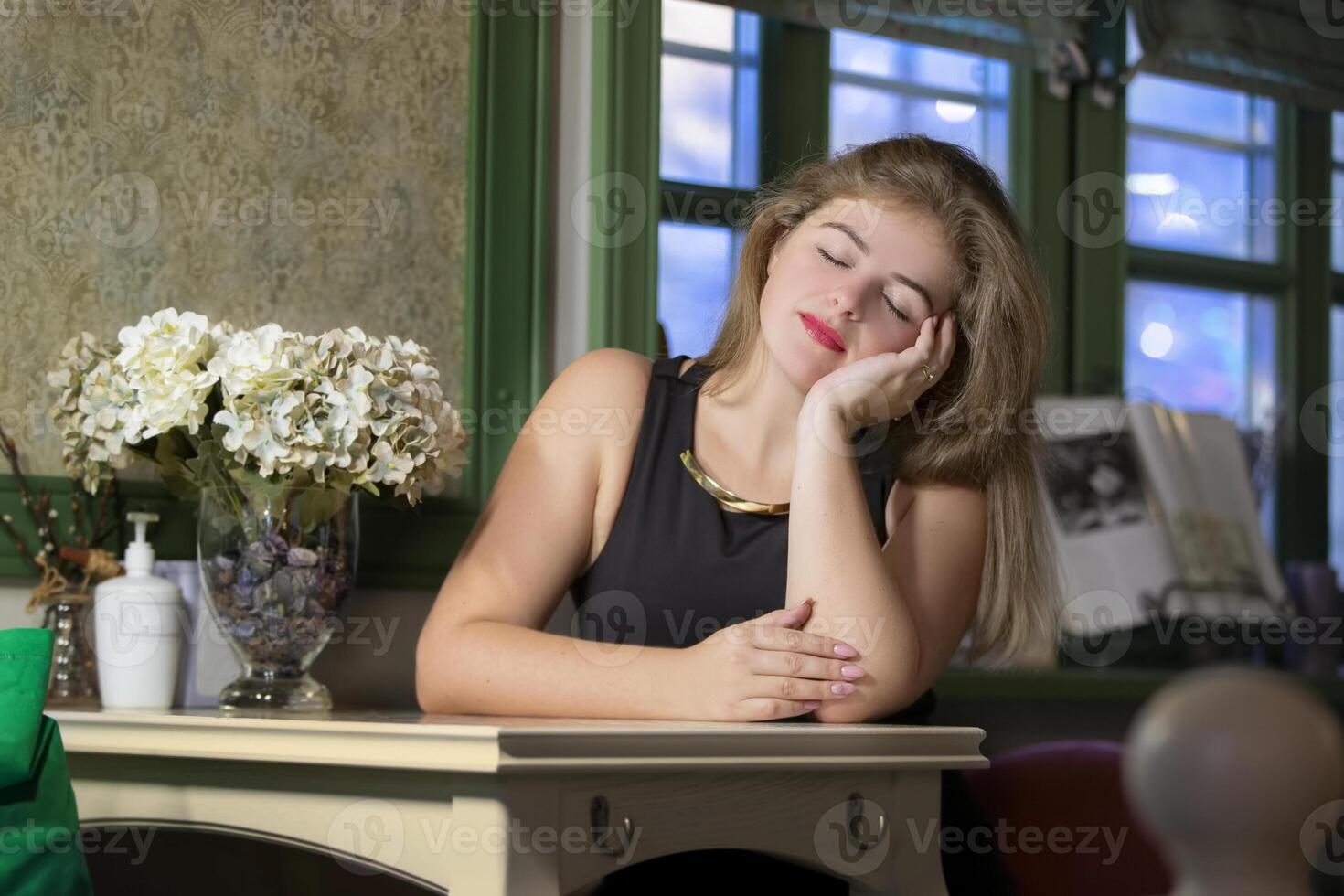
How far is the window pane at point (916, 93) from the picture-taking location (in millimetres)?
2699

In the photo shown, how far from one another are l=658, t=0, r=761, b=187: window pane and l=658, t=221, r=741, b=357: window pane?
13cm

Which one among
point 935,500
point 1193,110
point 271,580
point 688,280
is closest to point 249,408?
point 271,580

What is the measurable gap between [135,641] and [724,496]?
675 millimetres

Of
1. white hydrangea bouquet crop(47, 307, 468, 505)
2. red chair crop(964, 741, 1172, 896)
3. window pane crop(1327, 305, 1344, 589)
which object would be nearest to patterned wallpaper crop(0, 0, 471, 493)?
white hydrangea bouquet crop(47, 307, 468, 505)

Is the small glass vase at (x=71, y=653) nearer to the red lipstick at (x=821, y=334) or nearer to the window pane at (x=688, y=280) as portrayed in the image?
the red lipstick at (x=821, y=334)

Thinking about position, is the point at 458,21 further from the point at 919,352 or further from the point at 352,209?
the point at 919,352

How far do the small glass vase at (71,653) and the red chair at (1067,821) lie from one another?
1.13m

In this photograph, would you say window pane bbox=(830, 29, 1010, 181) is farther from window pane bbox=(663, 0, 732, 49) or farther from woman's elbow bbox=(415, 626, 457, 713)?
woman's elbow bbox=(415, 626, 457, 713)

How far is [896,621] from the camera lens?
136cm

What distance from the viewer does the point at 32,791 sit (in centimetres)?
110

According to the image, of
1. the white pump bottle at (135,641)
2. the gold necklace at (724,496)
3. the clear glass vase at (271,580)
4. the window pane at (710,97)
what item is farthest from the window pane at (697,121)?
the white pump bottle at (135,641)

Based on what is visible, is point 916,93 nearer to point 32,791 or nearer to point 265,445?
point 265,445

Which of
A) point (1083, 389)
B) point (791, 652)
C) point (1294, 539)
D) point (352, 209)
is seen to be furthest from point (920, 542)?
point (1294, 539)

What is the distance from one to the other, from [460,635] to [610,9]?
0.99 metres
